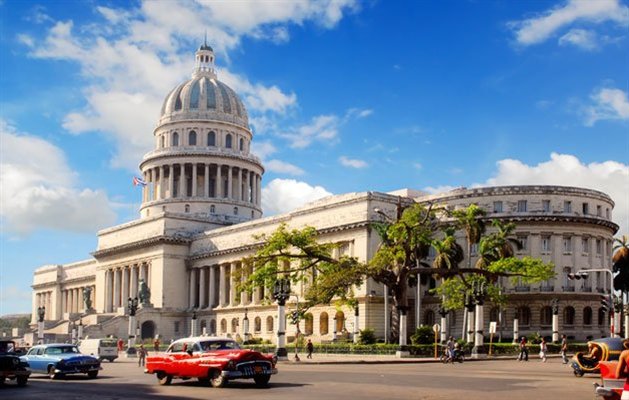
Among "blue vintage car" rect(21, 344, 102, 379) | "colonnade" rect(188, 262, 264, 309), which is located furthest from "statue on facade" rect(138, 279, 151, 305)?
"blue vintage car" rect(21, 344, 102, 379)

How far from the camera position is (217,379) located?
32.5 m

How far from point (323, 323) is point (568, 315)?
26.6 metres

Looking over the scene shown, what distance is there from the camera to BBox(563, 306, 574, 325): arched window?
285ft

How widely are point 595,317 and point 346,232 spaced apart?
26815mm

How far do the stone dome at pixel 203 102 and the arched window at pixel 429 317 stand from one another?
189 ft

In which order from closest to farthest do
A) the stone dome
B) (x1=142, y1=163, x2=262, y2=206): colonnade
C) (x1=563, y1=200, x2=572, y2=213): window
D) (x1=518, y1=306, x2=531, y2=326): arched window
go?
(x1=518, y1=306, x2=531, y2=326): arched window → (x1=563, y1=200, x2=572, y2=213): window → (x1=142, y1=163, x2=262, y2=206): colonnade → the stone dome

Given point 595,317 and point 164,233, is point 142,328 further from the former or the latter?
point 595,317

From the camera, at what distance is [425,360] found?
57.5 metres

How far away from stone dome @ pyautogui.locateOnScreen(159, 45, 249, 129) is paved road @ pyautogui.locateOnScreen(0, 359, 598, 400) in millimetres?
98500

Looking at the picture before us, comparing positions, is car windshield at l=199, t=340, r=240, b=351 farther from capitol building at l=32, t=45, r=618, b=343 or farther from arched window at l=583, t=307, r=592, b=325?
arched window at l=583, t=307, r=592, b=325

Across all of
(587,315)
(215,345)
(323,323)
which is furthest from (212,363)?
(323,323)

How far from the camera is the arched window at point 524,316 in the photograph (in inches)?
3430

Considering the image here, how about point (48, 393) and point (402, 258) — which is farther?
point (402, 258)

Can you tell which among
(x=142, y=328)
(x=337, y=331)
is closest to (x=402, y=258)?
(x=337, y=331)
